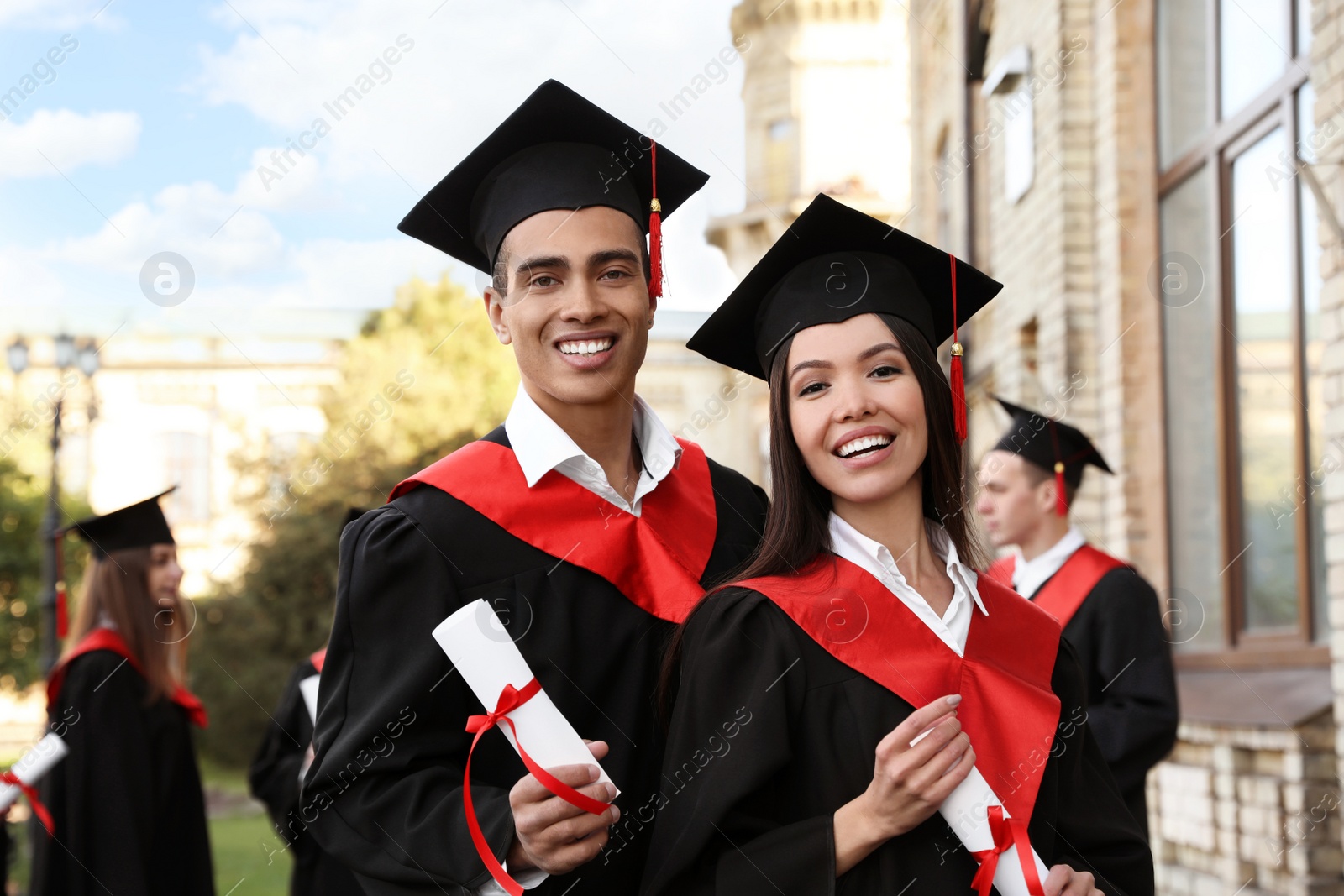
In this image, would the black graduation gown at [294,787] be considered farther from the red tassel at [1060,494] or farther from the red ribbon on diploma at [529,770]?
the red tassel at [1060,494]

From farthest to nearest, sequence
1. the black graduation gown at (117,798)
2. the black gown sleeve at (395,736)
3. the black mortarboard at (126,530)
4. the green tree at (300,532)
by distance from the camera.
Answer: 1. the green tree at (300,532)
2. the black mortarboard at (126,530)
3. the black graduation gown at (117,798)
4. the black gown sleeve at (395,736)

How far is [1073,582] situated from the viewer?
14.8 ft

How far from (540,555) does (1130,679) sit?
256cm

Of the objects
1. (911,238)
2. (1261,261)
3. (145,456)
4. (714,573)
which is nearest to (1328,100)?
(1261,261)

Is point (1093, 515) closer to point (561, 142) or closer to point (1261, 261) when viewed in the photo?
point (1261, 261)

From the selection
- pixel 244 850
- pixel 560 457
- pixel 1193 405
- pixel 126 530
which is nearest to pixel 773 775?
pixel 560 457

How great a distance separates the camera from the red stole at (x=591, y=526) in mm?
2385

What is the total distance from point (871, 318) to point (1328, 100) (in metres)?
3.06

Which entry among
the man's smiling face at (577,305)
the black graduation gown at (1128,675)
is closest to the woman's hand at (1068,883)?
the man's smiling face at (577,305)

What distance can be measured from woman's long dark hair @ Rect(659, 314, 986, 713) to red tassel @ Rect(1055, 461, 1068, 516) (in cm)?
262

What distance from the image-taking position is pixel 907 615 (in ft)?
7.20

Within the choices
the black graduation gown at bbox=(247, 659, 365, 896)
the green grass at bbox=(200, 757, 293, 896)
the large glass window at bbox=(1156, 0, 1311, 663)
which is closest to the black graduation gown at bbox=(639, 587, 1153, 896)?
the black graduation gown at bbox=(247, 659, 365, 896)

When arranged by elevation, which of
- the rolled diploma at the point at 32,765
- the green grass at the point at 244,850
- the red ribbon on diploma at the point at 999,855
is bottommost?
the green grass at the point at 244,850

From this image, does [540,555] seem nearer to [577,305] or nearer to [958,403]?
[577,305]
